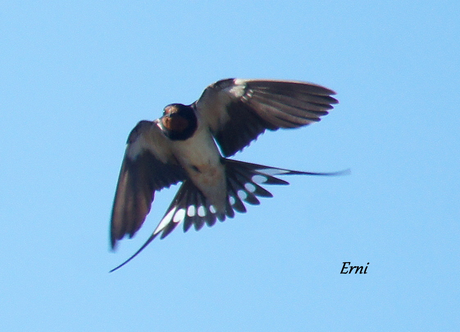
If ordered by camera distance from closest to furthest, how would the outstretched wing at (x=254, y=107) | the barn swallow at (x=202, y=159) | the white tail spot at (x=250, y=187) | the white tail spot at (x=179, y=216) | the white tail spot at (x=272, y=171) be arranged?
1. the outstretched wing at (x=254, y=107)
2. the white tail spot at (x=272, y=171)
3. the barn swallow at (x=202, y=159)
4. the white tail spot at (x=250, y=187)
5. the white tail spot at (x=179, y=216)

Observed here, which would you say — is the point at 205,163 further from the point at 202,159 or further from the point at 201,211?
the point at 201,211

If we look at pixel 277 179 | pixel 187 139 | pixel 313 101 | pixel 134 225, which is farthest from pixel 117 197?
pixel 313 101

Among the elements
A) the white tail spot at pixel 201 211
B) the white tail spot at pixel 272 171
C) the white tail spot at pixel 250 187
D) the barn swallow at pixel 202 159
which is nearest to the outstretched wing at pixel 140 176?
the barn swallow at pixel 202 159

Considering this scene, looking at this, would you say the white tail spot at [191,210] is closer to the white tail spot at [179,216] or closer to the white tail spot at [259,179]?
the white tail spot at [179,216]

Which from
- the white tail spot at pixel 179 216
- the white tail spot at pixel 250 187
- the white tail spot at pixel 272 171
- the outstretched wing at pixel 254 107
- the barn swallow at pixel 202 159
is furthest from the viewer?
the white tail spot at pixel 179 216

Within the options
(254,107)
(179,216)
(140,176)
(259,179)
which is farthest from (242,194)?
(140,176)

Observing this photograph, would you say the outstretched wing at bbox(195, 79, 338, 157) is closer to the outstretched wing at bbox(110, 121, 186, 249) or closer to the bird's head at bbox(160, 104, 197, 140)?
the bird's head at bbox(160, 104, 197, 140)
